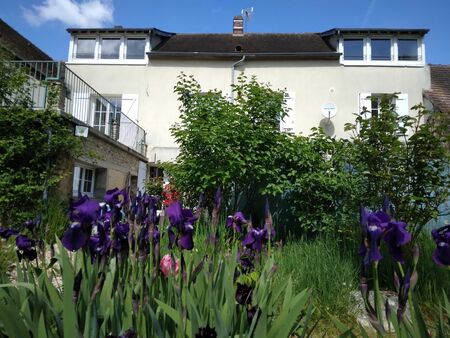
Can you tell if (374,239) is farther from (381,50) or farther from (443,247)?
(381,50)

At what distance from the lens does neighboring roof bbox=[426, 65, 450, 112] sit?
13438 millimetres

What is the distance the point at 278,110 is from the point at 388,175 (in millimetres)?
3101

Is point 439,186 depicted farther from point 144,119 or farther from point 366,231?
point 144,119

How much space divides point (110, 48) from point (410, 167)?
13.5 metres

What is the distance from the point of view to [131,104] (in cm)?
1425

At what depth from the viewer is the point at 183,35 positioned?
54.1 feet

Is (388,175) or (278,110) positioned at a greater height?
(278,110)

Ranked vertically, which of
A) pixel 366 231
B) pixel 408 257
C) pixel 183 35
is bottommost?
pixel 408 257

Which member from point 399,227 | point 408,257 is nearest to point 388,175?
point 408,257

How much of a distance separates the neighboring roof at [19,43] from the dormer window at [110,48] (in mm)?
2827

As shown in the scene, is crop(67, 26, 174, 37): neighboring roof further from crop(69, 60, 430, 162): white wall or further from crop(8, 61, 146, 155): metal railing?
crop(8, 61, 146, 155): metal railing

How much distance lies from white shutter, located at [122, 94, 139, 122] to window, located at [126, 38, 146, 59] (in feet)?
5.95

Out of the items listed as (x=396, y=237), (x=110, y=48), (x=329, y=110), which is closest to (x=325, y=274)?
(x=396, y=237)

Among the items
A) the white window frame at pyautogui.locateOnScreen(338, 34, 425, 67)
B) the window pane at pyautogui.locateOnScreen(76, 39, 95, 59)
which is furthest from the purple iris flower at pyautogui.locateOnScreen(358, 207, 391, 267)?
the window pane at pyautogui.locateOnScreen(76, 39, 95, 59)
